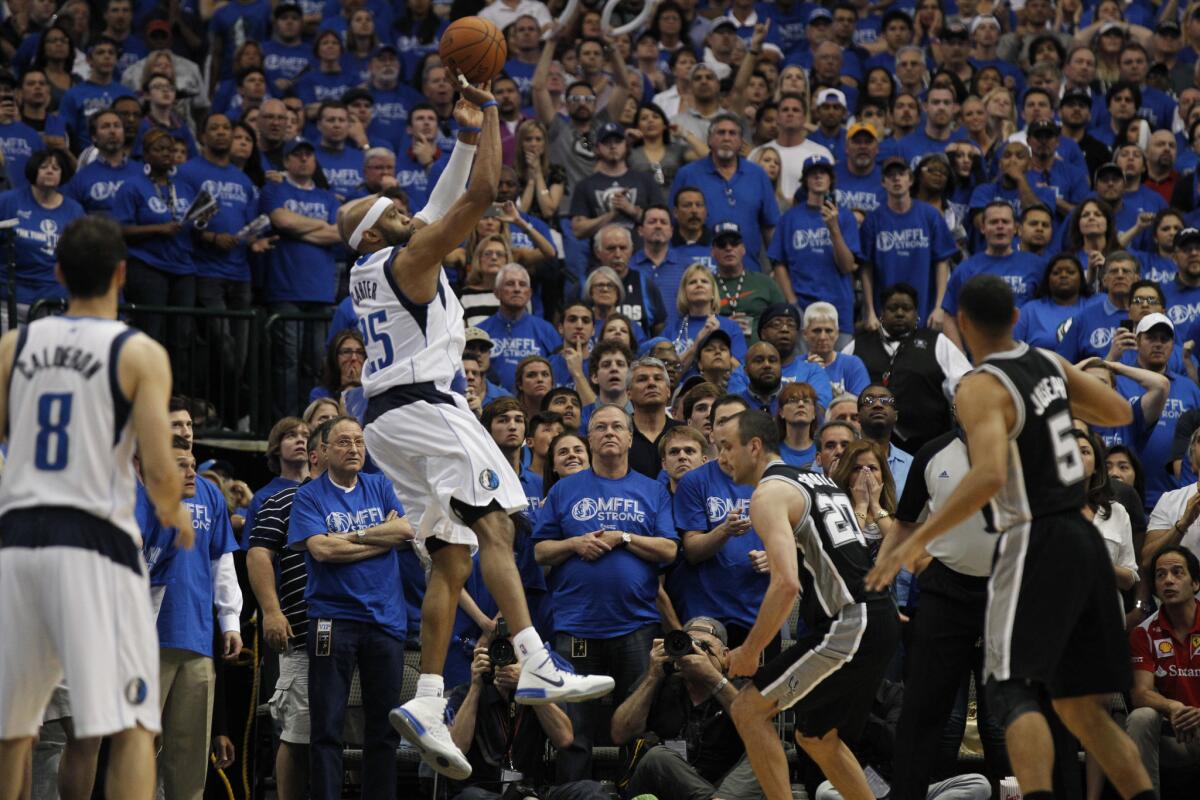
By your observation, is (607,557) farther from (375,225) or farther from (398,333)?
(375,225)

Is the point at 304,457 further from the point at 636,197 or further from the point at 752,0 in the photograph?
the point at 752,0

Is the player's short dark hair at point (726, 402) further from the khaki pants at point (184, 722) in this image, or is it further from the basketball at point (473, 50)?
the khaki pants at point (184, 722)

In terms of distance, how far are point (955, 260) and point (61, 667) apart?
36.9ft

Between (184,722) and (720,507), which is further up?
(720,507)

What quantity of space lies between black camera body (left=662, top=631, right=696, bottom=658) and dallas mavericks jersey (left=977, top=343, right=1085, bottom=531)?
3.22 m

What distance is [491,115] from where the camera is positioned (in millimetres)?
8750

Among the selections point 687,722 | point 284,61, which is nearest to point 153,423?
point 687,722

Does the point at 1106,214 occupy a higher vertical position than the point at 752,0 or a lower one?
lower

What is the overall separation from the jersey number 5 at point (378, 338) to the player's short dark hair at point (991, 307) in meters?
3.05

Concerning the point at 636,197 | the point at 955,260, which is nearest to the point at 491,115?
the point at 636,197

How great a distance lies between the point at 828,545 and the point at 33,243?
8.71 m

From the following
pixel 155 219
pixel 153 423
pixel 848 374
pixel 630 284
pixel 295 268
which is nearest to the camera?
pixel 153 423

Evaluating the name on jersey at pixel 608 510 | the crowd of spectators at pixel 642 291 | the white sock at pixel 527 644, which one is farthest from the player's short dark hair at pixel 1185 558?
the white sock at pixel 527 644

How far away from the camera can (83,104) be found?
17656 millimetres
